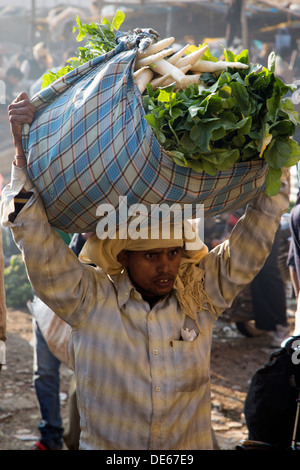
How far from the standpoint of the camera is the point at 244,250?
8.10 ft

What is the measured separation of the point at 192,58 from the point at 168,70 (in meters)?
0.12

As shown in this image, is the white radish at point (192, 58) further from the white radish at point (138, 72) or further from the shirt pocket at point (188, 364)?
the shirt pocket at point (188, 364)

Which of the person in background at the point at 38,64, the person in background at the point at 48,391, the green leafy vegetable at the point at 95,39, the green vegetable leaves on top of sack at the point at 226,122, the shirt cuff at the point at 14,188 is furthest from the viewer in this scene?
the person in background at the point at 38,64

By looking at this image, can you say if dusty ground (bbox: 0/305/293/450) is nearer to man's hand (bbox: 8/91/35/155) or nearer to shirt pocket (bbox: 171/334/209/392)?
shirt pocket (bbox: 171/334/209/392)

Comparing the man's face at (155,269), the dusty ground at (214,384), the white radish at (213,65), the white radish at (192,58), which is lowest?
the dusty ground at (214,384)

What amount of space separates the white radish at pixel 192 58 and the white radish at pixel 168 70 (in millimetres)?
58

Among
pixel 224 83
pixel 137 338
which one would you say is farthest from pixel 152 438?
pixel 224 83

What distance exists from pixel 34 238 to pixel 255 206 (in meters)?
0.91

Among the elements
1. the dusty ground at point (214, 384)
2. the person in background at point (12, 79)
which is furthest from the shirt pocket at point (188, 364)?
the person in background at point (12, 79)

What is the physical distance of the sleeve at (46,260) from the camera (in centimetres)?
215

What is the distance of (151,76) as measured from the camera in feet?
6.85

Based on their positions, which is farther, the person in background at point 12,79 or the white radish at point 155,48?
the person in background at point 12,79

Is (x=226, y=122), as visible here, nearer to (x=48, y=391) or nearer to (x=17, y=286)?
(x=48, y=391)
